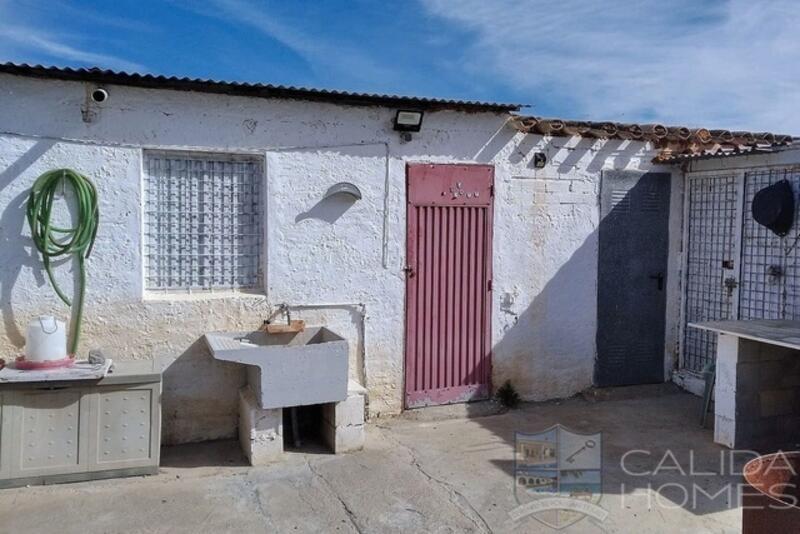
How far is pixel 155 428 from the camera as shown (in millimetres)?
5086

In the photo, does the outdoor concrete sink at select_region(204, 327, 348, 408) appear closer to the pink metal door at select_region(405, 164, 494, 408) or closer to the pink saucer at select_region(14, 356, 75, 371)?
the pink saucer at select_region(14, 356, 75, 371)

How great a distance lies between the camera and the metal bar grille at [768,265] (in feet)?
21.4

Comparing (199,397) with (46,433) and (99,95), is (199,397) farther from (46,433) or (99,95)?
(99,95)

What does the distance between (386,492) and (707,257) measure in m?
4.98

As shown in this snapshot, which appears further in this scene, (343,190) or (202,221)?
(343,190)

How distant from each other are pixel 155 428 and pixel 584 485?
345 centimetres

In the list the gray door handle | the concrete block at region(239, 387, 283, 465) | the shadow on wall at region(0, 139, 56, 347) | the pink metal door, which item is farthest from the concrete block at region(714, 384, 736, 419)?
the shadow on wall at region(0, 139, 56, 347)

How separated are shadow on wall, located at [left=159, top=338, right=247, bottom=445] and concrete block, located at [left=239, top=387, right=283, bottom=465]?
1.82 feet

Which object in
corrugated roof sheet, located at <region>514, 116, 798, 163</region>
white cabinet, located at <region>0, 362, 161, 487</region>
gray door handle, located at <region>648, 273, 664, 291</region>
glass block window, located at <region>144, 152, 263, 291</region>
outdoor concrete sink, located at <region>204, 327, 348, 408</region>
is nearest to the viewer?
white cabinet, located at <region>0, 362, 161, 487</region>

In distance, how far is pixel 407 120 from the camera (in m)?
6.41

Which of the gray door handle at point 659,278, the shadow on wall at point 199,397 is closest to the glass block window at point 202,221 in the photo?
the shadow on wall at point 199,397

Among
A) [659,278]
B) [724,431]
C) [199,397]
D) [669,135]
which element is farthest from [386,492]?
[669,135]

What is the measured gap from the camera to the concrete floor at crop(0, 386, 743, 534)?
4.37 meters

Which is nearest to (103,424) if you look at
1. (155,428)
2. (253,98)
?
(155,428)
